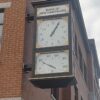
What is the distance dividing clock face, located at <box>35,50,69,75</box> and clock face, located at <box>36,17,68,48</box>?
13.6 inches

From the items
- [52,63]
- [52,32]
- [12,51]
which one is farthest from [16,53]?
[52,63]

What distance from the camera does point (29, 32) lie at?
44.6ft

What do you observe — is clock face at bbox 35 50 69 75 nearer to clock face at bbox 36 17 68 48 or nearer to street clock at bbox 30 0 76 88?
street clock at bbox 30 0 76 88

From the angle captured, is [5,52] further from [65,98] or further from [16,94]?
[65,98]

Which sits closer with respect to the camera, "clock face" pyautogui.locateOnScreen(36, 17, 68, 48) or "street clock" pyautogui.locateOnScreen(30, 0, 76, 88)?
"street clock" pyautogui.locateOnScreen(30, 0, 76, 88)

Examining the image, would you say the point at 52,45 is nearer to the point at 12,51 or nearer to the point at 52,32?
the point at 52,32

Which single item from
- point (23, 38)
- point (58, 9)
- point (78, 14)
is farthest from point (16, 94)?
point (78, 14)

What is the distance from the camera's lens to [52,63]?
36.8ft

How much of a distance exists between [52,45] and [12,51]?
205cm

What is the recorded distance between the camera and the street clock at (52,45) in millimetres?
10945

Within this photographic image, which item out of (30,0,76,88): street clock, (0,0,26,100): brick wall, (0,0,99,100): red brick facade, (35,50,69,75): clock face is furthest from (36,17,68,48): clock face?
(0,0,26,100): brick wall

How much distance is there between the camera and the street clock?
10945mm

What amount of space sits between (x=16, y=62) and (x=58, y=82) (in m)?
2.31

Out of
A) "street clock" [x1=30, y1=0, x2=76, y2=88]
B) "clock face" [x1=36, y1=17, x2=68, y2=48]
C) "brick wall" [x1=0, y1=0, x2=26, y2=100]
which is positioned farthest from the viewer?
"brick wall" [x1=0, y1=0, x2=26, y2=100]
